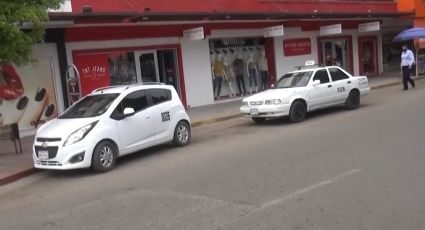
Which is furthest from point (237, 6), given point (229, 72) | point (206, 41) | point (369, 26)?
point (369, 26)

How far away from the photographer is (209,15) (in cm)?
1981

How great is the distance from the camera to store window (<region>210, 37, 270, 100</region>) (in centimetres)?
2272

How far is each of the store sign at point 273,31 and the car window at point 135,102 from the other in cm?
1233

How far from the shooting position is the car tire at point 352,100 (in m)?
17.0

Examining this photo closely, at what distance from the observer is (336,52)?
2945 cm

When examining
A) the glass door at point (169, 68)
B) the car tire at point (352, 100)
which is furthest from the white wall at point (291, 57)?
the car tire at point (352, 100)

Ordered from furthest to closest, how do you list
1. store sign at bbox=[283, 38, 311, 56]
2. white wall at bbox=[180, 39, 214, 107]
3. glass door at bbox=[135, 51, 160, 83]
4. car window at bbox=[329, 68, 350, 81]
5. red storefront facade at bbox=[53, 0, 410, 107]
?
store sign at bbox=[283, 38, 311, 56]
white wall at bbox=[180, 39, 214, 107]
glass door at bbox=[135, 51, 160, 83]
red storefront facade at bbox=[53, 0, 410, 107]
car window at bbox=[329, 68, 350, 81]

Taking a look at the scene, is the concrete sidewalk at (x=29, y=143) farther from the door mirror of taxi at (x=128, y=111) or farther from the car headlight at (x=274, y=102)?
the car headlight at (x=274, y=102)

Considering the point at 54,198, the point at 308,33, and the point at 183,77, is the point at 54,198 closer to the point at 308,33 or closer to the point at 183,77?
the point at 183,77

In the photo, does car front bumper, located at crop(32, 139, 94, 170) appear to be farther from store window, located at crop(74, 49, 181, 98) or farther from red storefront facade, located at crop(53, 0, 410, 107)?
store window, located at crop(74, 49, 181, 98)

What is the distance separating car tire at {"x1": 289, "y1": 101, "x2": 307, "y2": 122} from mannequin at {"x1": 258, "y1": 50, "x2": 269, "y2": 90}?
9.44 m

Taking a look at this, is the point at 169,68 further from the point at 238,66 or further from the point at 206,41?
the point at 238,66

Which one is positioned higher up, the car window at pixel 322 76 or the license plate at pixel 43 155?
the car window at pixel 322 76

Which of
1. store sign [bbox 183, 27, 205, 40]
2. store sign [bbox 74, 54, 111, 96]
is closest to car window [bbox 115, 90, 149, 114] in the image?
store sign [bbox 74, 54, 111, 96]
